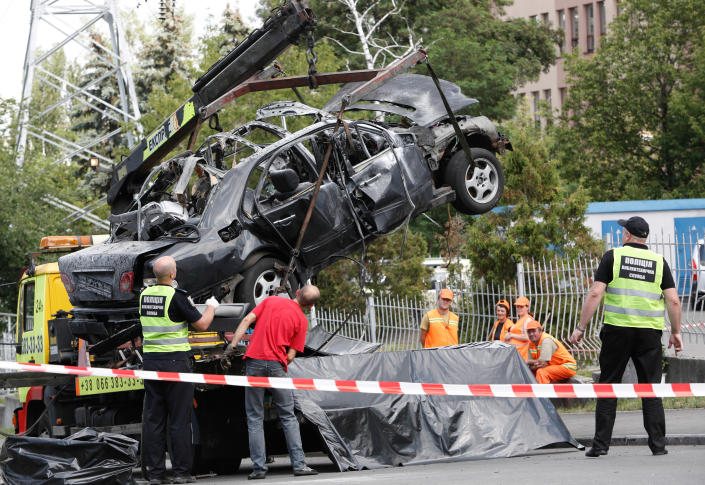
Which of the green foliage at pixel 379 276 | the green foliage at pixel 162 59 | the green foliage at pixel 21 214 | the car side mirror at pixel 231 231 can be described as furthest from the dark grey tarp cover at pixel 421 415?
the green foliage at pixel 162 59

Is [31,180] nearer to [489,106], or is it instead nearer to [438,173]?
[438,173]

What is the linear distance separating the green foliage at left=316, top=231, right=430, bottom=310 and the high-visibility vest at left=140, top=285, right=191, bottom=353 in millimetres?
11028

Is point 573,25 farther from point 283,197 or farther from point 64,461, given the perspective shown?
point 64,461

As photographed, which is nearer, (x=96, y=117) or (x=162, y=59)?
(x=96, y=117)

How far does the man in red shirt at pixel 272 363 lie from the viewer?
9.53 m

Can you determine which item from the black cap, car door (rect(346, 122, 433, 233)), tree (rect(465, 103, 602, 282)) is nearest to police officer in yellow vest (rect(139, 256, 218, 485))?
car door (rect(346, 122, 433, 233))

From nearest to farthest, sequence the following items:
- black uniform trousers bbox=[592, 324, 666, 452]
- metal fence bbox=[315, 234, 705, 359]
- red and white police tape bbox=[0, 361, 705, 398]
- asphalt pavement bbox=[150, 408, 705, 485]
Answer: asphalt pavement bbox=[150, 408, 705, 485]
red and white police tape bbox=[0, 361, 705, 398]
black uniform trousers bbox=[592, 324, 666, 452]
metal fence bbox=[315, 234, 705, 359]

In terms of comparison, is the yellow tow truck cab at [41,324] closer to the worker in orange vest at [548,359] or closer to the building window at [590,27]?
the worker in orange vest at [548,359]

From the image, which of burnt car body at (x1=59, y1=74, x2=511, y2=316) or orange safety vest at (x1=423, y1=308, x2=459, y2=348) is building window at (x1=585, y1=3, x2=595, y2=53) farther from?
burnt car body at (x1=59, y1=74, x2=511, y2=316)

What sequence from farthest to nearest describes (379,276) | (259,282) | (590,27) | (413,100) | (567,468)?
(590,27), (379,276), (413,100), (259,282), (567,468)

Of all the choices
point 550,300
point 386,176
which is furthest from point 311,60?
point 550,300

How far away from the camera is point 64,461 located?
8.34 m

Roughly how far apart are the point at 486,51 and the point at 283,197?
96.4 feet

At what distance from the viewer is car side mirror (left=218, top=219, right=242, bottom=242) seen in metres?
10.2
